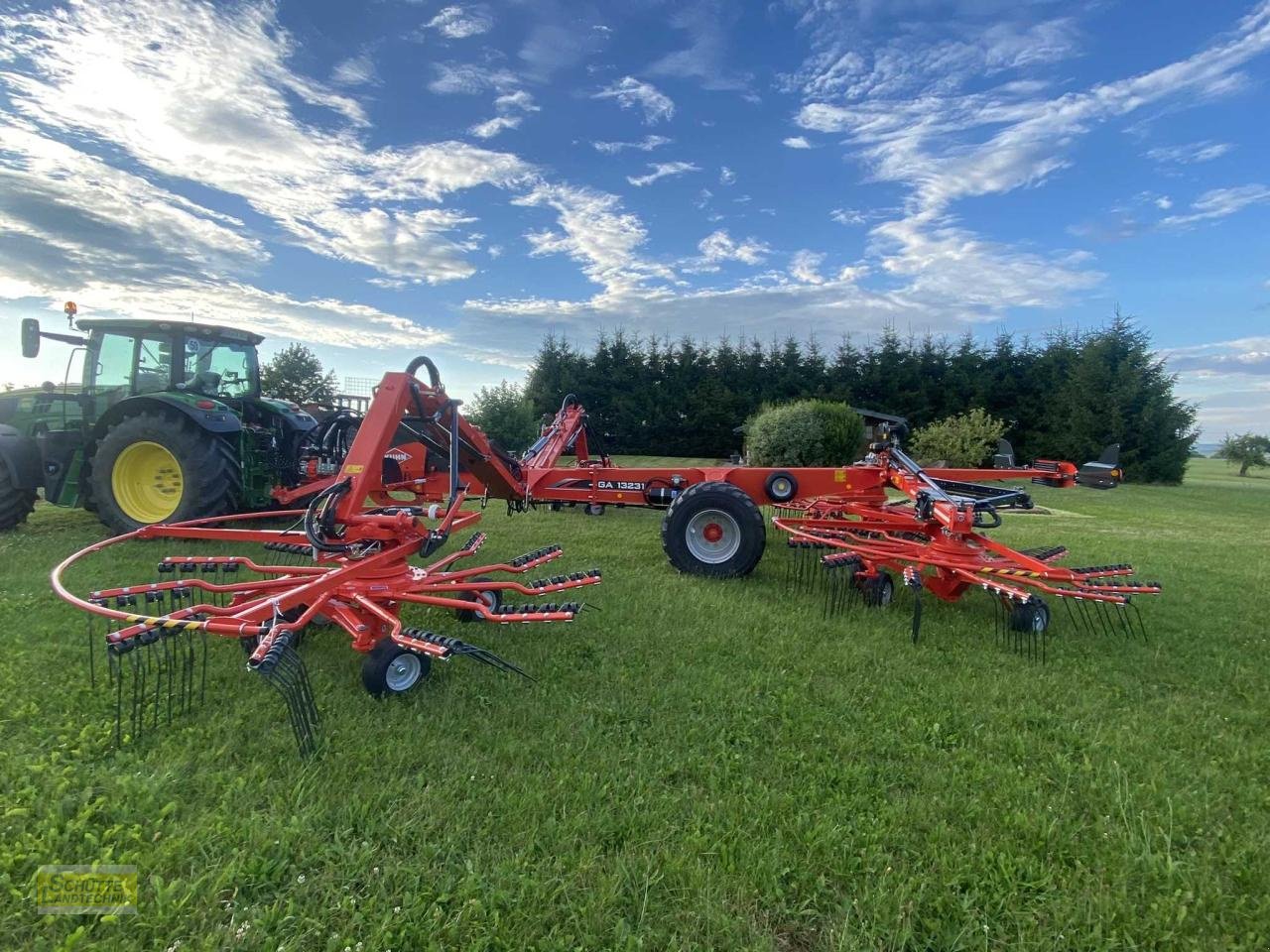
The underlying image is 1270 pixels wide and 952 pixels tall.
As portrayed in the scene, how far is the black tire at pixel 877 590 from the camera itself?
4645 mm

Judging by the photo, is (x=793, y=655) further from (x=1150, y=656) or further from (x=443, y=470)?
(x=443, y=470)

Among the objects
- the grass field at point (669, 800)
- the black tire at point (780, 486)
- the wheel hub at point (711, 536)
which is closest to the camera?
the grass field at point (669, 800)

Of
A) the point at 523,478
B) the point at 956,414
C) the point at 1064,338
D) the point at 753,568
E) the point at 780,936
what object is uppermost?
the point at 1064,338

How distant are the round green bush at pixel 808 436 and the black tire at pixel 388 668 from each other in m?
10.5

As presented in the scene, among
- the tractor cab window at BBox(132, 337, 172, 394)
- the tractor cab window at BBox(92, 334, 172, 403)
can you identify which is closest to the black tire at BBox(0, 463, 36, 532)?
the tractor cab window at BBox(92, 334, 172, 403)

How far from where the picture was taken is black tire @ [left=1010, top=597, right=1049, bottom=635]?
4074mm

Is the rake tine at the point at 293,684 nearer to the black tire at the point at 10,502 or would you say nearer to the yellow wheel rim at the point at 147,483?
the yellow wheel rim at the point at 147,483

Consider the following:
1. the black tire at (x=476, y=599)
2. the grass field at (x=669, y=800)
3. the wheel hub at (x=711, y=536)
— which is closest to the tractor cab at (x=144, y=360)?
the grass field at (x=669, y=800)

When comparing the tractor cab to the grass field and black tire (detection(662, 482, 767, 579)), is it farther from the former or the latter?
black tire (detection(662, 482, 767, 579))

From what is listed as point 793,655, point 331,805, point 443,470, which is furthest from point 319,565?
point 793,655

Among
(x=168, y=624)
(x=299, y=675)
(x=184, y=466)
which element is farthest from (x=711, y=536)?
(x=184, y=466)

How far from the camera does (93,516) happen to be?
7.62 metres

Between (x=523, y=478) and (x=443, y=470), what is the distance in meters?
0.77

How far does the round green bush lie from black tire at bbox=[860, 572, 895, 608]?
26.7ft
